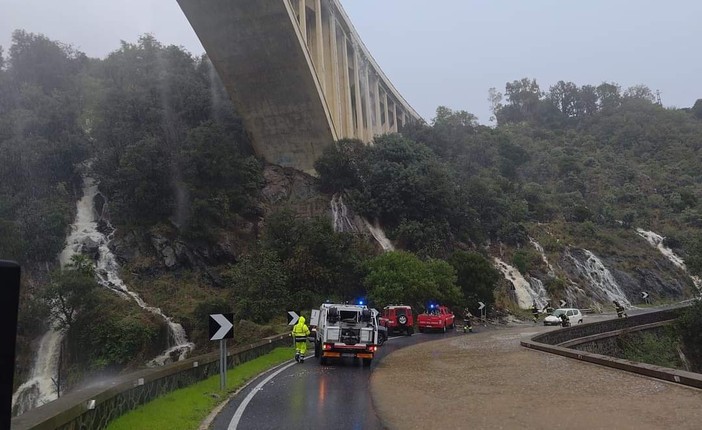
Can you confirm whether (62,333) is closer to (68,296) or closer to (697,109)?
(68,296)

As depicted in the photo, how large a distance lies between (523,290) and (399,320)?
2545 cm

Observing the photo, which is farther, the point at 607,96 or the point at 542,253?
the point at 607,96

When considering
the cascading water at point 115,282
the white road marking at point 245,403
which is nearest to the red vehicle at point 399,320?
the cascading water at point 115,282

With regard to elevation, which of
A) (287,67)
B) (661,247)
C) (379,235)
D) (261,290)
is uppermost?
(287,67)

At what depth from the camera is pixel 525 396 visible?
10195 millimetres

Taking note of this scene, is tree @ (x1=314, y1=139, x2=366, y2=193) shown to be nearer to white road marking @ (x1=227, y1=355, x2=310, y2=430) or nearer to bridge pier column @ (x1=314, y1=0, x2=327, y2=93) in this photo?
bridge pier column @ (x1=314, y1=0, x2=327, y2=93)

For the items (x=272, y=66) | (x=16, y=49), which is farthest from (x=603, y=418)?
(x=16, y=49)

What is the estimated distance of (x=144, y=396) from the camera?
8.96 metres

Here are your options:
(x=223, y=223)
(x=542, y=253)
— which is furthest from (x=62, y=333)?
(x=542, y=253)

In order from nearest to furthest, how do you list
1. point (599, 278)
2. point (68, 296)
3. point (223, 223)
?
point (68, 296)
point (223, 223)
point (599, 278)

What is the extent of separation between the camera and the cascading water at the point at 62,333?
25359 millimetres

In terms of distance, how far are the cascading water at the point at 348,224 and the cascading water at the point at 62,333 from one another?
16699 mm

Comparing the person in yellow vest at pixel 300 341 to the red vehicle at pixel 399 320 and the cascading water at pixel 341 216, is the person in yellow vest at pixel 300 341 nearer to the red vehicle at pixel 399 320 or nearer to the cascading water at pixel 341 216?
the red vehicle at pixel 399 320

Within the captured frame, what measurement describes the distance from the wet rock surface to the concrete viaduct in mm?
28079
